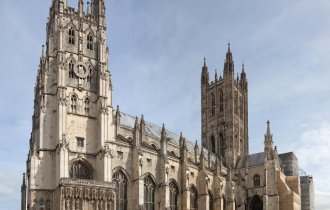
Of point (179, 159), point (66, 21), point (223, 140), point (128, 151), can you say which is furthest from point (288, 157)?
point (66, 21)

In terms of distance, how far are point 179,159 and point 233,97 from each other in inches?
1505

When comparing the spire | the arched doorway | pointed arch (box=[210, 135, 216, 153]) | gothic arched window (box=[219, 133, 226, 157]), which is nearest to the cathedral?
the arched doorway

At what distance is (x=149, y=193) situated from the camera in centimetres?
7100

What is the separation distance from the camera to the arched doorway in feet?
320

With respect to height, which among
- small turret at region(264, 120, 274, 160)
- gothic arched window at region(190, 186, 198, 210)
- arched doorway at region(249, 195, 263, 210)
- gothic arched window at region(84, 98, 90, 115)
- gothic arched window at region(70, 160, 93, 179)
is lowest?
arched doorway at region(249, 195, 263, 210)

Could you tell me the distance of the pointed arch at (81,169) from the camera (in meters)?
64.7

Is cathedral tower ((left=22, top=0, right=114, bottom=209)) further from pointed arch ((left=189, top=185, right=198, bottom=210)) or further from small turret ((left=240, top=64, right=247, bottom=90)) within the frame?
small turret ((left=240, top=64, right=247, bottom=90))

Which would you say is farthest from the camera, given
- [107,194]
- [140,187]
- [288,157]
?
[288,157]

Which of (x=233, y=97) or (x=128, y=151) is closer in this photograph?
(x=128, y=151)

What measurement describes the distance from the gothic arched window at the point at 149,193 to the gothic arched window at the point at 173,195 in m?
4.67

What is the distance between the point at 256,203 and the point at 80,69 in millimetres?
46406

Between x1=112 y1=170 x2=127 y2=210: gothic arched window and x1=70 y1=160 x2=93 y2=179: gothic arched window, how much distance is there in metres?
3.34

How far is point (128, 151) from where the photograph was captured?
69312 millimetres

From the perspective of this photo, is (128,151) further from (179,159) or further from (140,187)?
(179,159)
